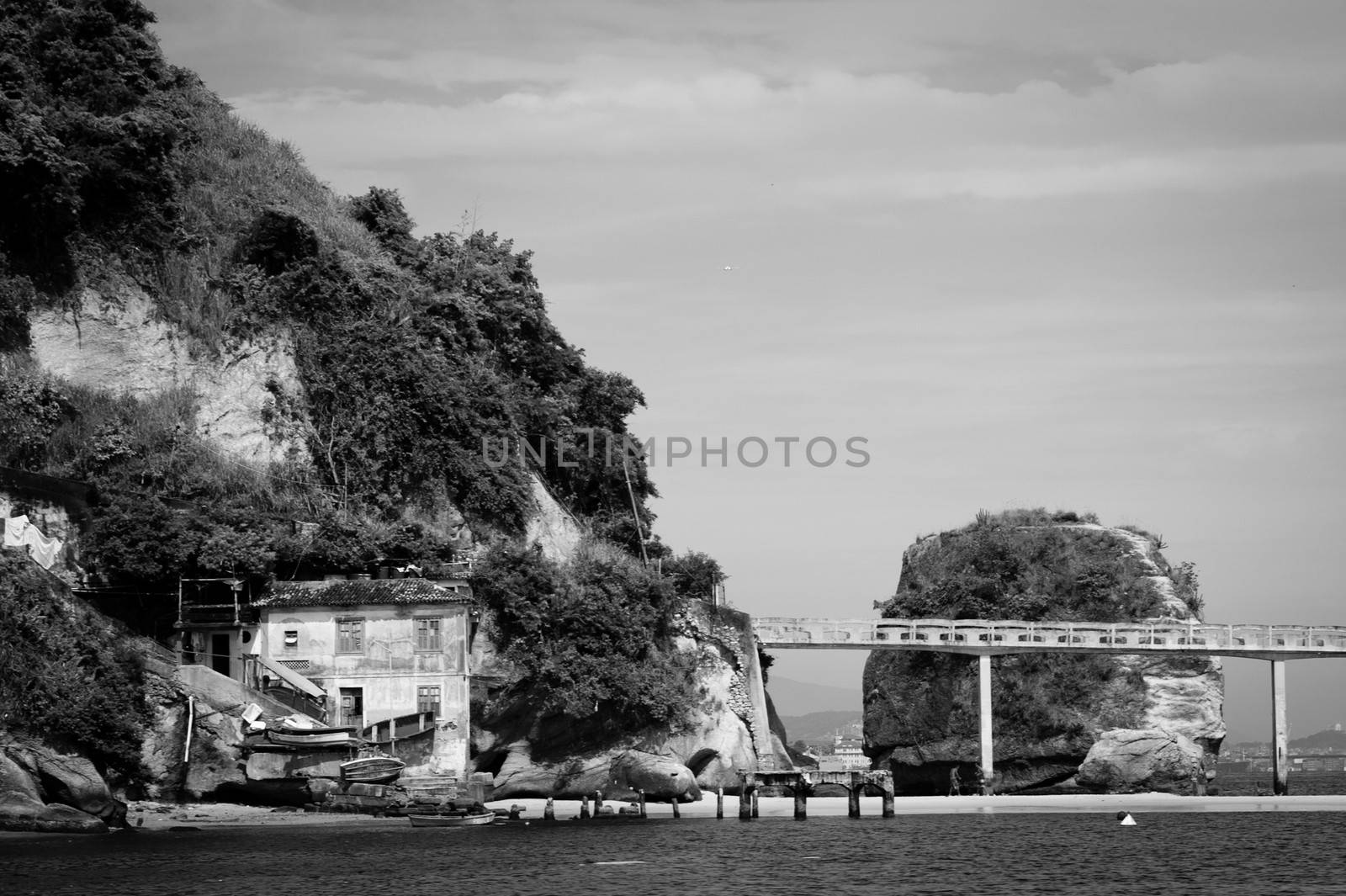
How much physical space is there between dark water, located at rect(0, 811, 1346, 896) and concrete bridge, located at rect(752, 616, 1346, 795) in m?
A: 13.0

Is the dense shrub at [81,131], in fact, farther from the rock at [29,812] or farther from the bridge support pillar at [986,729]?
the bridge support pillar at [986,729]

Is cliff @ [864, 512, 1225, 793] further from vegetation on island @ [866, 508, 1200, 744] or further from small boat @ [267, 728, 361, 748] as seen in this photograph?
small boat @ [267, 728, 361, 748]

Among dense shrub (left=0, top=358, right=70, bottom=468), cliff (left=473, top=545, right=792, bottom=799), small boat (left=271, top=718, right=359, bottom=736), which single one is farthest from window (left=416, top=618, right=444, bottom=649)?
dense shrub (left=0, top=358, right=70, bottom=468)

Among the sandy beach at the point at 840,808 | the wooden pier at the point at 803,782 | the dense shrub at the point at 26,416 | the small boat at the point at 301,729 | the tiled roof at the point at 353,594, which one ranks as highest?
the dense shrub at the point at 26,416

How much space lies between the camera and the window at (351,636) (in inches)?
2400

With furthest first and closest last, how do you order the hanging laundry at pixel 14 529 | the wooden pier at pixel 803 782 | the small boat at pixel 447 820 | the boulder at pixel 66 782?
1. the wooden pier at pixel 803 782
2. the hanging laundry at pixel 14 529
3. the small boat at pixel 447 820
4. the boulder at pixel 66 782

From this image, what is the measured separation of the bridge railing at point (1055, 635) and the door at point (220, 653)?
20733mm

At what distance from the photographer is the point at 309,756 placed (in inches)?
2217

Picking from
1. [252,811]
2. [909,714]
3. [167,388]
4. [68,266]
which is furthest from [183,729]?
[909,714]

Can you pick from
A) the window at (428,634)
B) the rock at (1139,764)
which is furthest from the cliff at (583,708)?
the rock at (1139,764)

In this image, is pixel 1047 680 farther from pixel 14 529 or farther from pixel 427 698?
pixel 14 529

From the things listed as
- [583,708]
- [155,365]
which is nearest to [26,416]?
[155,365]

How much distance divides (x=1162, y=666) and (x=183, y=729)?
43.7 metres

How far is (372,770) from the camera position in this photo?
56.8 m
